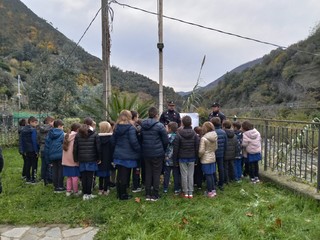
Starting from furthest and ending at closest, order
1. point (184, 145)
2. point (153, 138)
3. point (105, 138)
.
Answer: point (105, 138) → point (184, 145) → point (153, 138)

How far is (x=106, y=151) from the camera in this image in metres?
6.20

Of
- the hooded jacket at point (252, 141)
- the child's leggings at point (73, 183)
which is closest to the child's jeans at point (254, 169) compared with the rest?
the hooded jacket at point (252, 141)

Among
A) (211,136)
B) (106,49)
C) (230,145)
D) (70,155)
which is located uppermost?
(106,49)

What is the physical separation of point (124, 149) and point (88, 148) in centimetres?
68

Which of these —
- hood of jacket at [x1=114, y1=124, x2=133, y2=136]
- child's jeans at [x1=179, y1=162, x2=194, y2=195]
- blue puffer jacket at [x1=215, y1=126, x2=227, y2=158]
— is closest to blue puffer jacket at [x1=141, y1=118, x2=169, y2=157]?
hood of jacket at [x1=114, y1=124, x2=133, y2=136]

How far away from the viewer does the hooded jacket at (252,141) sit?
692 cm

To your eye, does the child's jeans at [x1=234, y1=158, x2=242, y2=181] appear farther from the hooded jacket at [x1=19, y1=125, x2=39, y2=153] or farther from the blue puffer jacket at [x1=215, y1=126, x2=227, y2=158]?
the hooded jacket at [x1=19, y1=125, x2=39, y2=153]

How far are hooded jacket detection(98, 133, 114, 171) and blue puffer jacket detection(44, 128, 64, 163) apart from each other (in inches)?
39.1

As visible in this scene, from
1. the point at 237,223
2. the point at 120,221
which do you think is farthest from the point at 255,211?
the point at 120,221

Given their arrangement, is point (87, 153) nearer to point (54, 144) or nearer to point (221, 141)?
point (54, 144)

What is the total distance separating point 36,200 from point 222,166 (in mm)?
3484

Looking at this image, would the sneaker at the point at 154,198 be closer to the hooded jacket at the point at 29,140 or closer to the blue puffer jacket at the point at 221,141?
the blue puffer jacket at the point at 221,141

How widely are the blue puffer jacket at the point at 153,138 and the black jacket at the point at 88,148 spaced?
88cm

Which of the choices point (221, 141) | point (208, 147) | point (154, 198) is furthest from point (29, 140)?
point (221, 141)
